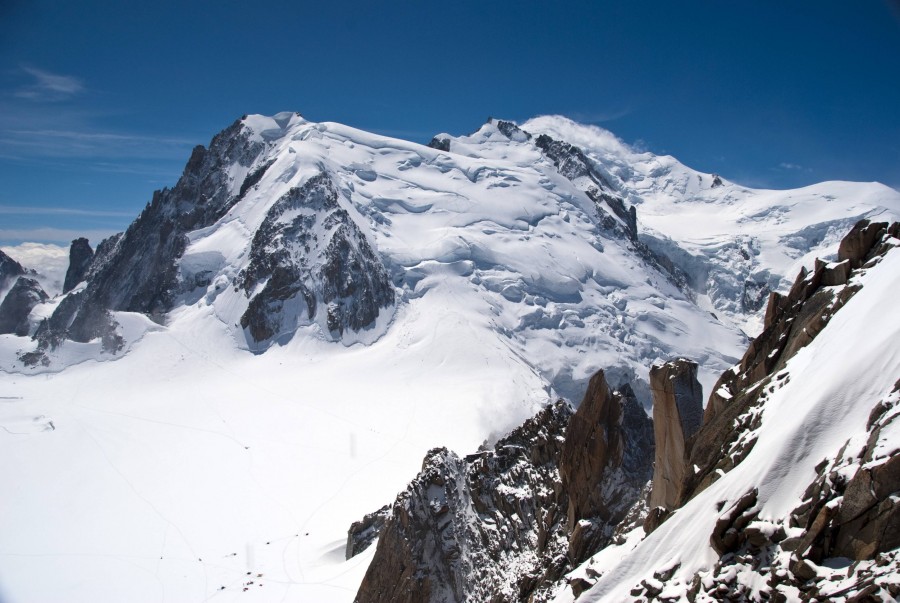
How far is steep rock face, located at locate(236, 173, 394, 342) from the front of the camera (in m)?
102

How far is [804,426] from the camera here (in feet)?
41.8

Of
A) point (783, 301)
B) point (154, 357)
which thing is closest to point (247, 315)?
point (154, 357)

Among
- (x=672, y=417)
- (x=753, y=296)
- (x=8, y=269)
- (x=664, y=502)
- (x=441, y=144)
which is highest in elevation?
(x=441, y=144)

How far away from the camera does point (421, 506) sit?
28.4 metres

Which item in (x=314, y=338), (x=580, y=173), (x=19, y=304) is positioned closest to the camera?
(x=314, y=338)

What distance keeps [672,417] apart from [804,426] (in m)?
7.52

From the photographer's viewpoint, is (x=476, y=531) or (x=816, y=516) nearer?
(x=816, y=516)

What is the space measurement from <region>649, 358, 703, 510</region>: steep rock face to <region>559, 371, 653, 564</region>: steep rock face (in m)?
3.69

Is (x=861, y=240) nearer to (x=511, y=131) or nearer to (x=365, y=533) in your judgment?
(x=365, y=533)

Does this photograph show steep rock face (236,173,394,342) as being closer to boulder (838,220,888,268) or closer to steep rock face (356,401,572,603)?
steep rock face (356,401,572,603)

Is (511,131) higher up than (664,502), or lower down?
higher up

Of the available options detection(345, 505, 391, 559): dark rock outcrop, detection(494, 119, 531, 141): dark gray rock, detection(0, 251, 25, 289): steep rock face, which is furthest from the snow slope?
detection(0, 251, 25, 289): steep rock face

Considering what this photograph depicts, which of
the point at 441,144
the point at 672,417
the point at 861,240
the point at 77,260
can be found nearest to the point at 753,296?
the point at 441,144

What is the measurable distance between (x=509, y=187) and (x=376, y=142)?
30.4m
